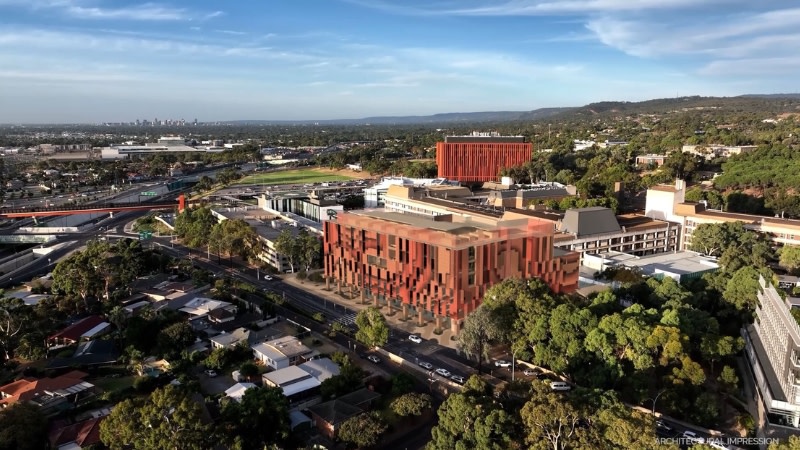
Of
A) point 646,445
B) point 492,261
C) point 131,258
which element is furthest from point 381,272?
point 646,445

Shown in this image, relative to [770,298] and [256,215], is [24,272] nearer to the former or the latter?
[256,215]

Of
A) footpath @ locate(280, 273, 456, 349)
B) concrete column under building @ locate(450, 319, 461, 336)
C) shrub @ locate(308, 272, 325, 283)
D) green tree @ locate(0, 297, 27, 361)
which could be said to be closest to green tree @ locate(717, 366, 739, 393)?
footpath @ locate(280, 273, 456, 349)

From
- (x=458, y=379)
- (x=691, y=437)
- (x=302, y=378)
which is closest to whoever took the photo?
(x=691, y=437)

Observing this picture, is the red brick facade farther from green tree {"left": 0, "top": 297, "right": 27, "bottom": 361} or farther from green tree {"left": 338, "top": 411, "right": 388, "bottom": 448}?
green tree {"left": 338, "top": 411, "right": 388, "bottom": 448}

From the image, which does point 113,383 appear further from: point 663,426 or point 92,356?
point 663,426

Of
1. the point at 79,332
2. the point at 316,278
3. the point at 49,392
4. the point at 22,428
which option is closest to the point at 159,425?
the point at 22,428

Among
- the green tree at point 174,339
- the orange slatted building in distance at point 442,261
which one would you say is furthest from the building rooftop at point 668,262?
the green tree at point 174,339
